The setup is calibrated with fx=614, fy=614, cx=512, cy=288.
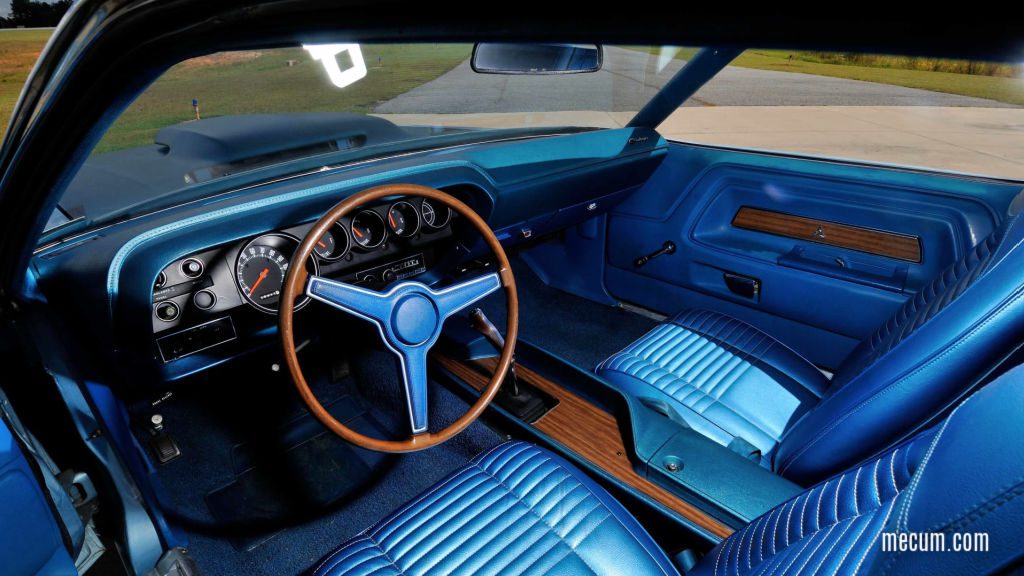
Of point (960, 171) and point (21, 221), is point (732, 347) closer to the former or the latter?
point (960, 171)

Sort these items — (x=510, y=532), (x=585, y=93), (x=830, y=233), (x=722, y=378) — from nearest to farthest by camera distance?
(x=510, y=532)
(x=722, y=378)
(x=830, y=233)
(x=585, y=93)

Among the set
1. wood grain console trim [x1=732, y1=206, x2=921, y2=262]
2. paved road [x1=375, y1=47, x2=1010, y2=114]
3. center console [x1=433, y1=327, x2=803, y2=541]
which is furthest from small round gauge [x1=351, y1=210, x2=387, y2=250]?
wood grain console trim [x1=732, y1=206, x2=921, y2=262]

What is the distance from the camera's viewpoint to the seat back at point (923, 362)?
1.02 m

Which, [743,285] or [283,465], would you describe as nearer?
[283,465]

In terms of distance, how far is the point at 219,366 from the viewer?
1862mm

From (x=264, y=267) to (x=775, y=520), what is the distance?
4.45ft

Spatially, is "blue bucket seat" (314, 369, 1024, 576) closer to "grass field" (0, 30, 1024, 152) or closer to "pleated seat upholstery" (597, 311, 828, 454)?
"pleated seat upholstery" (597, 311, 828, 454)

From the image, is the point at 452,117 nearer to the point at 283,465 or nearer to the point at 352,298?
the point at 352,298

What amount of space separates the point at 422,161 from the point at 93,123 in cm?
129

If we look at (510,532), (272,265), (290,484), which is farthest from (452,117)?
(510,532)

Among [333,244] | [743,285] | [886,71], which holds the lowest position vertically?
[743,285]

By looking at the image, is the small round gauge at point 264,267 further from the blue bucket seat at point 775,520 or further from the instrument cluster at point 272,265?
the blue bucket seat at point 775,520

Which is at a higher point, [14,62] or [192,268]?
[14,62]

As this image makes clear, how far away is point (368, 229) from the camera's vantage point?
6.09ft
